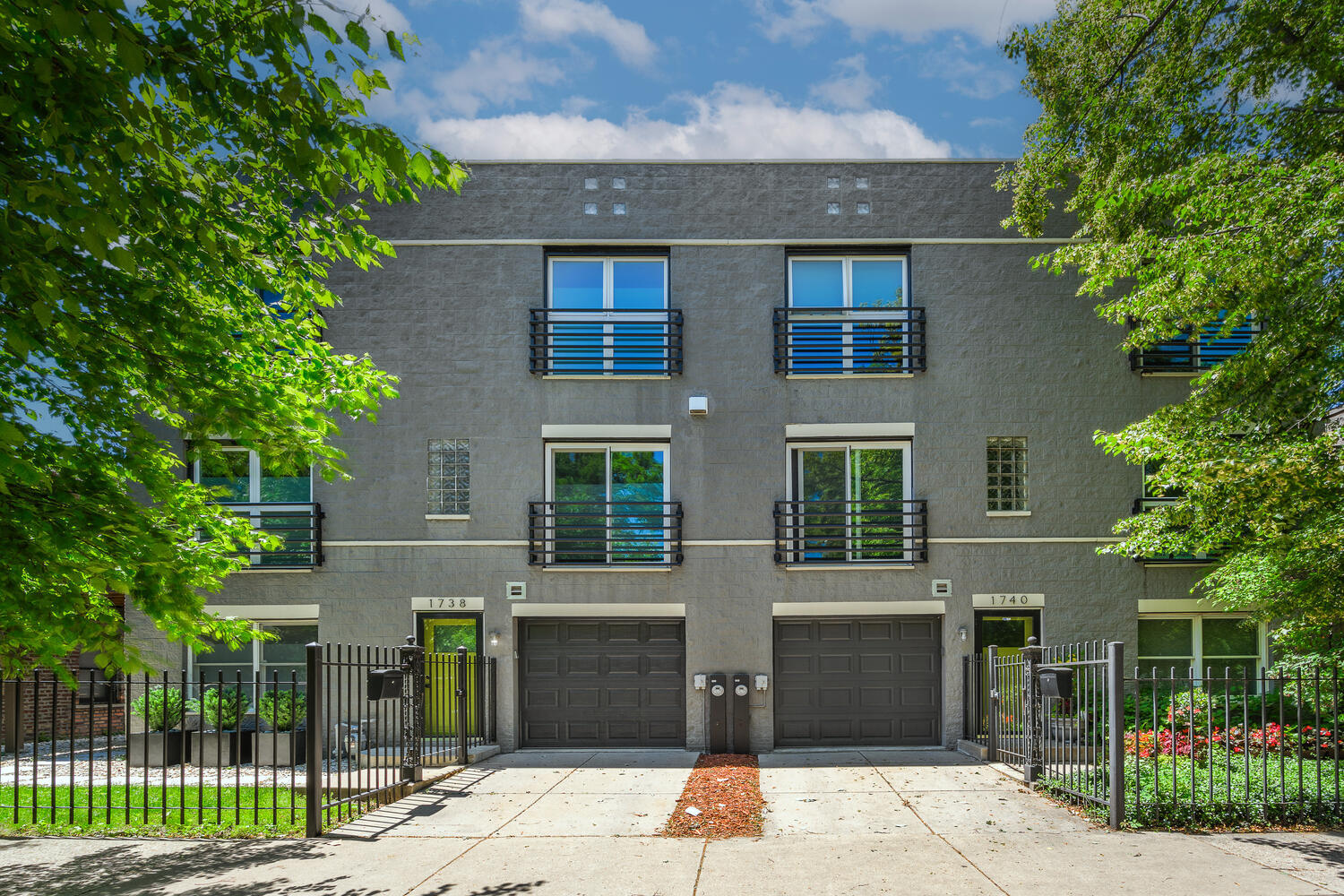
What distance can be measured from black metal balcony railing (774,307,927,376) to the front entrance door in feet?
20.7

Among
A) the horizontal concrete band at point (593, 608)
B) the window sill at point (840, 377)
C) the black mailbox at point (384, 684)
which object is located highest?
the window sill at point (840, 377)

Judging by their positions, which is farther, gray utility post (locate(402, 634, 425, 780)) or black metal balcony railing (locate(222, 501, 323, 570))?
black metal balcony railing (locate(222, 501, 323, 570))

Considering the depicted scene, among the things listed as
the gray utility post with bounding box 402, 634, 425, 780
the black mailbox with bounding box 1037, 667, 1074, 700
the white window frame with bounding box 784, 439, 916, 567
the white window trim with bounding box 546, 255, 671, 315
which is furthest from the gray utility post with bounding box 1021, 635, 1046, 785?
the white window trim with bounding box 546, 255, 671, 315

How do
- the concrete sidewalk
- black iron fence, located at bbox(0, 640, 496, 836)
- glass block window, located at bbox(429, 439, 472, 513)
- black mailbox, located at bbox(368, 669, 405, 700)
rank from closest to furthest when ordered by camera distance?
1. the concrete sidewalk
2. black iron fence, located at bbox(0, 640, 496, 836)
3. black mailbox, located at bbox(368, 669, 405, 700)
4. glass block window, located at bbox(429, 439, 472, 513)

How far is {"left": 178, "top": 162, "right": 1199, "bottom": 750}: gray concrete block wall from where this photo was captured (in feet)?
48.1

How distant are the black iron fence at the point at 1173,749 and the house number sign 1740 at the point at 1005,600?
58.0 inches

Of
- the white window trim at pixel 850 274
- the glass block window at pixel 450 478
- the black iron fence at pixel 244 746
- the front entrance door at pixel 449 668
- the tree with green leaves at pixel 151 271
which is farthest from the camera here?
the white window trim at pixel 850 274

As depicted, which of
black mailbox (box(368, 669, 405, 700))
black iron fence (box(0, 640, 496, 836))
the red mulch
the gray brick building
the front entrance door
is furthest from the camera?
the gray brick building

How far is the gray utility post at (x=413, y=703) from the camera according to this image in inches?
420

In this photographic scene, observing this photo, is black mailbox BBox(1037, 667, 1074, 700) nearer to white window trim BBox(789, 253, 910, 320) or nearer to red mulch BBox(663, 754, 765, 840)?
red mulch BBox(663, 754, 765, 840)

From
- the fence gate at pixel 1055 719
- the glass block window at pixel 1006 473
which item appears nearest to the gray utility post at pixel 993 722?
the fence gate at pixel 1055 719

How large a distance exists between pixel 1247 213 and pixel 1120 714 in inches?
203

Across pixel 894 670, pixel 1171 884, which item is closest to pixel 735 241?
pixel 894 670

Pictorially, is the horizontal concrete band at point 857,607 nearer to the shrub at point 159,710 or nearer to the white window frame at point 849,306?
the white window frame at point 849,306
